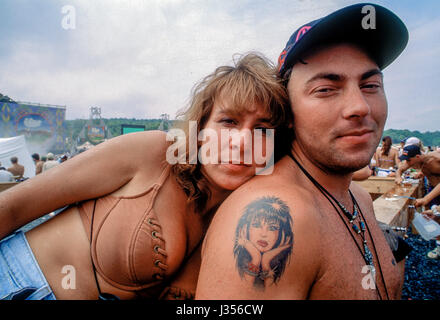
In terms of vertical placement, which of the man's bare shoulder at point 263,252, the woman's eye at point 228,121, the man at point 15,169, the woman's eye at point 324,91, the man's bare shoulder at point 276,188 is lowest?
the man at point 15,169

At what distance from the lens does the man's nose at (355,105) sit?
121 cm

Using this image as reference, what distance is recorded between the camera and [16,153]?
480 inches

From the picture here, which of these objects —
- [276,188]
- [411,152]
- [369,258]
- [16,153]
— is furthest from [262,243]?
[16,153]

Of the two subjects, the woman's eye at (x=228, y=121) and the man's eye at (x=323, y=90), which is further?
the woman's eye at (x=228, y=121)

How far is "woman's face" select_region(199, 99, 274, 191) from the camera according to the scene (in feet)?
4.30

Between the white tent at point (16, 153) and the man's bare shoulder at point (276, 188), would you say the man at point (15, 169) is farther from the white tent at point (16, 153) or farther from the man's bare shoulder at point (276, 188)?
the man's bare shoulder at point (276, 188)

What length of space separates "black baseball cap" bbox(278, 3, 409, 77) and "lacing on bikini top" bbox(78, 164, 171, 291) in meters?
1.20

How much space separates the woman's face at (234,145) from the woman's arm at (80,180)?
0.39 meters

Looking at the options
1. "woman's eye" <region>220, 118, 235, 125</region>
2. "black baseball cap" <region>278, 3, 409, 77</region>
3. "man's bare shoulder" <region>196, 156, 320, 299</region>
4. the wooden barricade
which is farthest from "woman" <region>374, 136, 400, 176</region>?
"man's bare shoulder" <region>196, 156, 320, 299</region>

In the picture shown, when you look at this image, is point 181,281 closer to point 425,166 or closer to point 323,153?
point 323,153

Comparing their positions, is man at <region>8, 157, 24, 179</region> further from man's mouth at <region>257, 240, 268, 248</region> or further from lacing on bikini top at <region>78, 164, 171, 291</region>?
man's mouth at <region>257, 240, 268, 248</region>

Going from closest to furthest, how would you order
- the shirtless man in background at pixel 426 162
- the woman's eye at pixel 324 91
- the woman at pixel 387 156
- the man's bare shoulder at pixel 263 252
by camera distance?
1. the man's bare shoulder at pixel 263 252
2. the woman's eye at pixel 324 91
3. the shirtless man in background at pixel 426 162
4. the woman at pixel 387 156

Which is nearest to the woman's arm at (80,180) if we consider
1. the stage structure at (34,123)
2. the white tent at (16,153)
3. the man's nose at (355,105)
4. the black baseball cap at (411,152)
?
the man's nose at (355,105)

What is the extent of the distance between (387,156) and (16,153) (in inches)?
685
